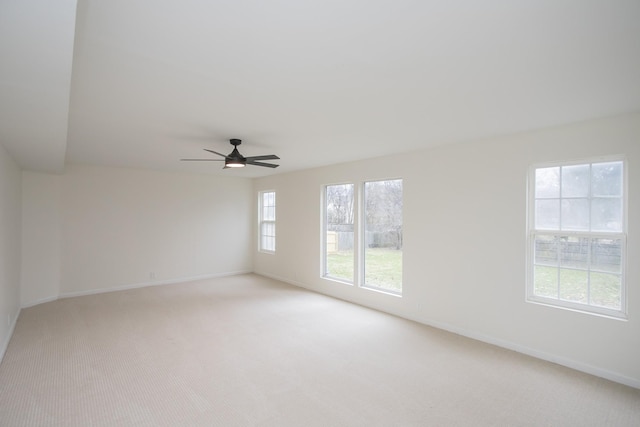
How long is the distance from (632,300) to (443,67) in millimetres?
2756

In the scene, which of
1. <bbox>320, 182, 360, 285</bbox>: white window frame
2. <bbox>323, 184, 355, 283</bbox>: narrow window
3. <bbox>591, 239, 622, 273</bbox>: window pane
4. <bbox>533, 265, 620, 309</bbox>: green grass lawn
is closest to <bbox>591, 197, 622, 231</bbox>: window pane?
<bbox>591, 239, 622, 273</bbox>: window pane

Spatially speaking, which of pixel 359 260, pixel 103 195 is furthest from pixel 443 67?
pixel 103 195

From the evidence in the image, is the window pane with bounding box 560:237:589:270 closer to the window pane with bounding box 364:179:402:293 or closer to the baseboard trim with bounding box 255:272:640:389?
the baseboard trim with bounding box 255:272:640:389

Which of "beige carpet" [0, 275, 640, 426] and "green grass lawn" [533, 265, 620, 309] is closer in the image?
"beige carpet" [0, 275, 640, 426]

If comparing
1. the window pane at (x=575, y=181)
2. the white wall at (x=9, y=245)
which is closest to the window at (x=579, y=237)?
the window pane at (x=575, y=181)

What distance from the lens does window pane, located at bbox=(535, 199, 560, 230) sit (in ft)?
10.8

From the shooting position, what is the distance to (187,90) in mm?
2314

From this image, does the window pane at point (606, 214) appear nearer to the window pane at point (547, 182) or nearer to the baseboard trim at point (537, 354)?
the window pane at point (547, 182)

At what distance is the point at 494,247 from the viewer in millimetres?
3658

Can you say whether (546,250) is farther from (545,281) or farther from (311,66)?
(311,66)

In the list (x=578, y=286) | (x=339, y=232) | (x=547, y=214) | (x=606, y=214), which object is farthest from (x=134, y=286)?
(x=606, y=214)

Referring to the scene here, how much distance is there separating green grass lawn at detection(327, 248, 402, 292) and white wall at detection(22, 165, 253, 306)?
9.77ft

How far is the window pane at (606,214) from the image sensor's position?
294 cm

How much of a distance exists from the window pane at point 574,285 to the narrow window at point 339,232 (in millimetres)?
2916
